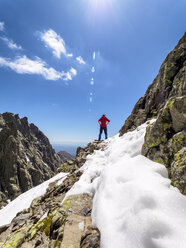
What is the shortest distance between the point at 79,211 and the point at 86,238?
75.7 inches

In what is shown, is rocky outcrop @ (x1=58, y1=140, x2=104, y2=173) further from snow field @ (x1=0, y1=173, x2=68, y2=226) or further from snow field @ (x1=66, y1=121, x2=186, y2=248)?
snow field @ (x1=66, y1=121, x2=186, y2=248)

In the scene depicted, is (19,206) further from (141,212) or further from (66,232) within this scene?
(141,212)

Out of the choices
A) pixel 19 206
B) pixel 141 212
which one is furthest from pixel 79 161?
pixel 141 212

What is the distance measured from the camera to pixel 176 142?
638 cm

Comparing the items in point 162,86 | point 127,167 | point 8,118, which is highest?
point 8,118

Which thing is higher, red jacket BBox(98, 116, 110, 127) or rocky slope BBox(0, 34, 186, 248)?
red jacket BBox(98, 116, 110, 127)

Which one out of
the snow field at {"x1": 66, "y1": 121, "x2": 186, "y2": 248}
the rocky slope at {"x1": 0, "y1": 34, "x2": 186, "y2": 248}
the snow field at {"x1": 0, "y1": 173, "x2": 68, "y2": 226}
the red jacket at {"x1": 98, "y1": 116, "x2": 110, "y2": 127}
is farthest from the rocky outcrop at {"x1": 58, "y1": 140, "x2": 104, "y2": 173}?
the snow field at {"x1": 66, "y1": 121, "x2": 186, "y2": 248}

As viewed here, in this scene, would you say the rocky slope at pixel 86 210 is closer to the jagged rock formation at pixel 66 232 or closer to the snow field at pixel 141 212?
the jagged rock formation at pixel 66 232

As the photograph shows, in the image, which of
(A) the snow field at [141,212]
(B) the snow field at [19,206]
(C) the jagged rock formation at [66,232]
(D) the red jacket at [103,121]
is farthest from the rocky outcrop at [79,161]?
(A) the snow field at [141,212]

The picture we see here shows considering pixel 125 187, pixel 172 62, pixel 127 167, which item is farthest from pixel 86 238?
pixel 172 62

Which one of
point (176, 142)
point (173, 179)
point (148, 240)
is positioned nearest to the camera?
point (148, 240)

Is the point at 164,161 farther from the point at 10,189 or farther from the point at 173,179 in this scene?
the point at 10,189

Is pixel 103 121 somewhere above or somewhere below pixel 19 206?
above

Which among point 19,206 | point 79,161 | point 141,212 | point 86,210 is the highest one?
point 79,161
